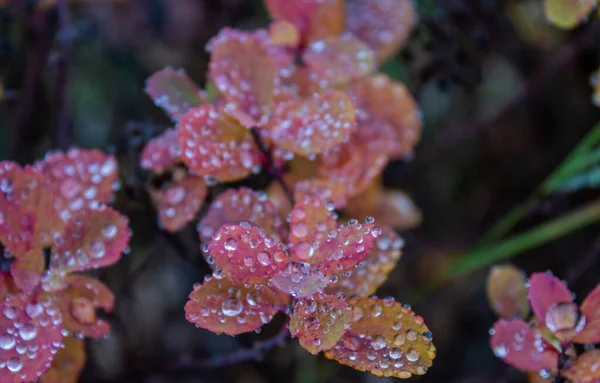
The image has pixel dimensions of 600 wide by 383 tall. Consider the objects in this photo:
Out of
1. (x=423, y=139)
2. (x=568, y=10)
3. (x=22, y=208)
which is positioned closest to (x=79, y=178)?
(x=22, y=208)

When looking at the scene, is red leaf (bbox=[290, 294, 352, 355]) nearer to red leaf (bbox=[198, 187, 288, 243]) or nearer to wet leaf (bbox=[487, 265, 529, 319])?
red leaf (bbox=[198, 187, 288, 243])

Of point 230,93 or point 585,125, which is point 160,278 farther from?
point 585,125

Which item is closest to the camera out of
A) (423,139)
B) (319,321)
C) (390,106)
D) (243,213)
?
(319,321)

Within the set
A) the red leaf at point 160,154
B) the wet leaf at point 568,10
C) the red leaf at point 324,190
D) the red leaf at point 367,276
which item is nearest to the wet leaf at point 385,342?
the red leaf at point 367,276

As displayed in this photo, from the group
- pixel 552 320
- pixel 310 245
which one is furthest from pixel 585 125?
pixel 310 245

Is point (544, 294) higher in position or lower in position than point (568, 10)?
lower

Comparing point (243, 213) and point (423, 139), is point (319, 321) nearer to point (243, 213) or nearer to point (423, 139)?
point (243, 213)
